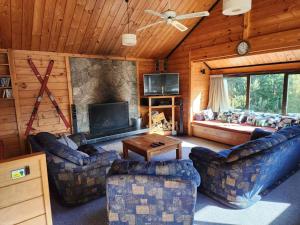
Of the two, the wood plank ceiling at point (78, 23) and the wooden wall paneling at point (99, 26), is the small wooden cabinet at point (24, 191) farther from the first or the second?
the wooden wall paneling at point (99, 26)

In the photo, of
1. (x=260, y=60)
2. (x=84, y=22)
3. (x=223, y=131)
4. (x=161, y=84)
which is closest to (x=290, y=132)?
(x=223, y=131)

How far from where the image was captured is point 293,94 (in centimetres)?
464

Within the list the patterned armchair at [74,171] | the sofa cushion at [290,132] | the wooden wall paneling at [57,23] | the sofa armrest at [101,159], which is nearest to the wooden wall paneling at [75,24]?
the wooden wall paneling at [57,23]

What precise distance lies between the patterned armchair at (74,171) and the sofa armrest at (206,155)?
1195 millimetres

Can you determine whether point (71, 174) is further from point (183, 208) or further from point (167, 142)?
point (167, 142)

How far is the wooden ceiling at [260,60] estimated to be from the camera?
14.5ft

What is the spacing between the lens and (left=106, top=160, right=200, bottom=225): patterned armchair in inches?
71.4

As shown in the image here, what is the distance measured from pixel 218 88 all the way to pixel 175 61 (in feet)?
5.34

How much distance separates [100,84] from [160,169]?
13.8ft

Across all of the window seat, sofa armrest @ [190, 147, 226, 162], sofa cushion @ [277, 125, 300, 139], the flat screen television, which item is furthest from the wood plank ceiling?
sofa cushion @ [277, 125, 300, 139]

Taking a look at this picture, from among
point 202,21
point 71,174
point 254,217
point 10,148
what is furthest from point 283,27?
point 10,148

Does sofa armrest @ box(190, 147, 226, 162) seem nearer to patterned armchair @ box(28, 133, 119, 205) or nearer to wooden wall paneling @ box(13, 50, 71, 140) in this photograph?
patterned armchair @ box(28, 133, 119, 205)

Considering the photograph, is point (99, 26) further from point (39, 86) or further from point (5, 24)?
point (39, 86)

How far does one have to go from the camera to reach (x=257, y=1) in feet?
13.4
